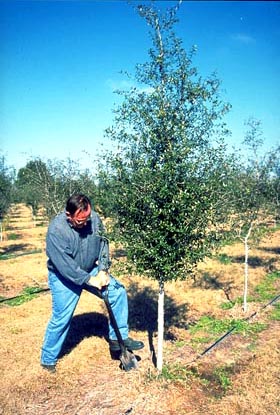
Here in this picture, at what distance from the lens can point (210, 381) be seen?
5508 mm

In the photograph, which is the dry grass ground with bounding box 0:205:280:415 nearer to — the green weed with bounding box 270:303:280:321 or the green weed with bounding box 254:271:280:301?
the green weed with bounding box 270:303:280:321

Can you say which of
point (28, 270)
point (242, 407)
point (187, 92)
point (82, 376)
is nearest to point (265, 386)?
point (242, 407)

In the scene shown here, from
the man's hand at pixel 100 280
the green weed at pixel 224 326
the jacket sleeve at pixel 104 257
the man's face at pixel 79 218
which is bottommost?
the green weed at pixel 224 326

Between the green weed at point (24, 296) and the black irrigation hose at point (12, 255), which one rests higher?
the black irrigation hose at point (12, 255)

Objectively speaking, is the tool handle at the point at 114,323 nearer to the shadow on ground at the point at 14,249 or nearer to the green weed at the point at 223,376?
the green weed at the point at 223,376

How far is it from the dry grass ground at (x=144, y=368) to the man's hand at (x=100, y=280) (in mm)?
1584

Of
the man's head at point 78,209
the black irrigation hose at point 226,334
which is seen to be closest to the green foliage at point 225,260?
the black irrigation hose at point 226,334

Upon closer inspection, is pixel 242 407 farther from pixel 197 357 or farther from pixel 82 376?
pixel 82 376

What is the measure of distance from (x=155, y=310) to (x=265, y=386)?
399 cm

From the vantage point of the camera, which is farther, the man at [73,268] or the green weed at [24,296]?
the green weed at [24,296]

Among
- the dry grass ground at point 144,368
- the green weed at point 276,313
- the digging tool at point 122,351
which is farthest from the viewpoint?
the green weed at point 276,313

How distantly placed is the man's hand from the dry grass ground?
158cm

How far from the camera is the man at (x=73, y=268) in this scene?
17.5ft

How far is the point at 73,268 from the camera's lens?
5.35 metres
